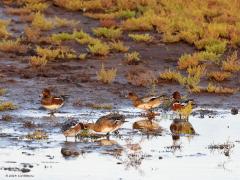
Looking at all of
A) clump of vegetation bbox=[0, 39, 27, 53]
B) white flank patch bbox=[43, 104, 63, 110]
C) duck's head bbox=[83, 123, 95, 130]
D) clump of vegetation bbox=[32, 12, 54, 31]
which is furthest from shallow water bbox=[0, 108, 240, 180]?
clump of vegetation bbox=[32, 12, 54, 31]

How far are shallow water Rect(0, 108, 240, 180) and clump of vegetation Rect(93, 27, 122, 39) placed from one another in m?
9.94

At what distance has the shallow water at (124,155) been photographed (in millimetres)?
12922

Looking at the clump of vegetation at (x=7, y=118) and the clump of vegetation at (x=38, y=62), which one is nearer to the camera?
the clump of vegetation at (x=7, y=118)

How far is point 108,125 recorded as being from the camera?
15.6 meters

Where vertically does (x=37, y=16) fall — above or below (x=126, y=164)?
above

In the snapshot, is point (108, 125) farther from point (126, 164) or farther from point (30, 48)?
point (30, 48)

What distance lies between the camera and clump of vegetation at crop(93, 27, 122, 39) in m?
Result: 27.1

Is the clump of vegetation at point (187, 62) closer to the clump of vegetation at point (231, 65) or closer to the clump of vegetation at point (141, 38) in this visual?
the clump of vegetation at point (231, 65)

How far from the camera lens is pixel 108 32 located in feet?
89.6

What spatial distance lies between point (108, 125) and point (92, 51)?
9.44 m

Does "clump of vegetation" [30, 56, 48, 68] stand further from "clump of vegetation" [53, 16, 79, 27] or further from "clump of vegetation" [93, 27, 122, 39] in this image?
"clump of vegetation" [53, 16, 79, 27]

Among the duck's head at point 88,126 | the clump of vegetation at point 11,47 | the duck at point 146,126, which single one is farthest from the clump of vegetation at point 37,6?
the duck's head at point 88,126

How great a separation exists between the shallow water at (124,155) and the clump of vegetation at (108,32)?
32.6ft

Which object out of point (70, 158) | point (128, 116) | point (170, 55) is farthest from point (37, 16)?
point (70, 158)
